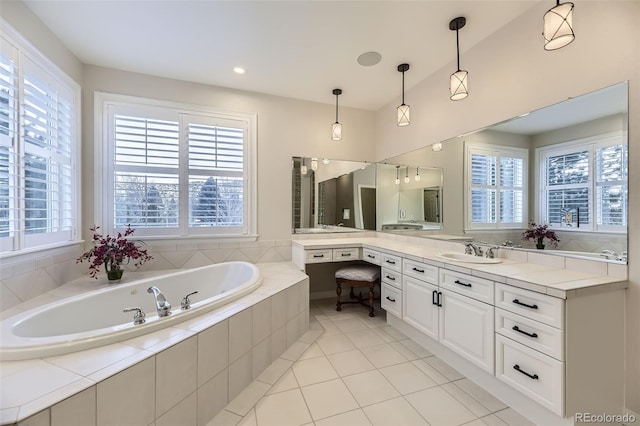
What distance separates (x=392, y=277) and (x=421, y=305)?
428mm

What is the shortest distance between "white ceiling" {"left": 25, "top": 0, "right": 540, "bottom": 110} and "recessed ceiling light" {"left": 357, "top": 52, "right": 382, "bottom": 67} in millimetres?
61

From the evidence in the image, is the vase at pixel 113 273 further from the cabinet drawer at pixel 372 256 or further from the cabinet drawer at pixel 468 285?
the cabinet drawer at pixel 468 285

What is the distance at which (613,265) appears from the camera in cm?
153

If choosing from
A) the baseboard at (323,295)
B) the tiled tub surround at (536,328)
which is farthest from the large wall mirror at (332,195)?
the tiled tub surround at (536,328)

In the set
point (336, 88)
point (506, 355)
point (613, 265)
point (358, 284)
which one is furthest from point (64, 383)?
point (336, 88)

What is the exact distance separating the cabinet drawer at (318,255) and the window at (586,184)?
1.92m

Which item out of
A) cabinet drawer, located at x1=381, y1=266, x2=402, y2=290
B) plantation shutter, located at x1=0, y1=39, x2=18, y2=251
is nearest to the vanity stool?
cabinet drawer, located at x1=381, y1=266, x2=402, y2=290

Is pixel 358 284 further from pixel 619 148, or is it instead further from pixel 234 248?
pixel 619 148

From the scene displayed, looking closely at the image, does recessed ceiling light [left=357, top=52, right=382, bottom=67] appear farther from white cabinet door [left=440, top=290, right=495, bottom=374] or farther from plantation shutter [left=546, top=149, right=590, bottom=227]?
white cabinet door [left=440, top=290, right=495, bottom=374]

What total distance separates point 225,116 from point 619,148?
3.37m

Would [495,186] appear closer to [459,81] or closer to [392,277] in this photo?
[459,81]

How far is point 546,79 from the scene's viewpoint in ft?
6.06

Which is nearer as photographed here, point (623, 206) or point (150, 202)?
point (623, 206)

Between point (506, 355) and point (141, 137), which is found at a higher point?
point (141, 137)
